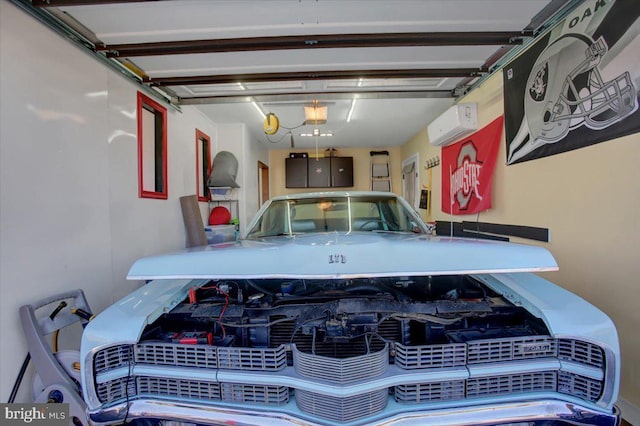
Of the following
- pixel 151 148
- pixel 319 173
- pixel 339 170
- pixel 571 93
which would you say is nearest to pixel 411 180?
pixel 339 170

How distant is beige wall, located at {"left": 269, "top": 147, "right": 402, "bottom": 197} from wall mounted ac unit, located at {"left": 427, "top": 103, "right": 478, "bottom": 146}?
348 centimetres

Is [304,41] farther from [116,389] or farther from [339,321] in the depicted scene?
[116,389]

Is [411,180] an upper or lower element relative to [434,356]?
upper

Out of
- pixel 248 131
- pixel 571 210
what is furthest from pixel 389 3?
pixel 248 131

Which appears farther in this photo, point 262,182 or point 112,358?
point 262,182

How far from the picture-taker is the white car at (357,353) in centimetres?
107

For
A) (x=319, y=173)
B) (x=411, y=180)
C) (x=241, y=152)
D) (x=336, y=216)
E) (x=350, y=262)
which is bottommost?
(x=350, y=262)

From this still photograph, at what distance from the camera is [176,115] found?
13.0ft

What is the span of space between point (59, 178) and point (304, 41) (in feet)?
6.77

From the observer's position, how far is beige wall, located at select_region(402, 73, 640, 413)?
68.6 inches

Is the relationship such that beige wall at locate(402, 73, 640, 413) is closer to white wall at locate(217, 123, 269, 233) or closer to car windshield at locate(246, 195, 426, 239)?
car windshield at locate(246, 195, 426, 239)

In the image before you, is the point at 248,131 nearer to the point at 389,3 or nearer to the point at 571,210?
the point at 389,3

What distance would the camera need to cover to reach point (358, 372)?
1.08 metres

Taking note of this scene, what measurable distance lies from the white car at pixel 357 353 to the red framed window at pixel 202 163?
3.51 metres
